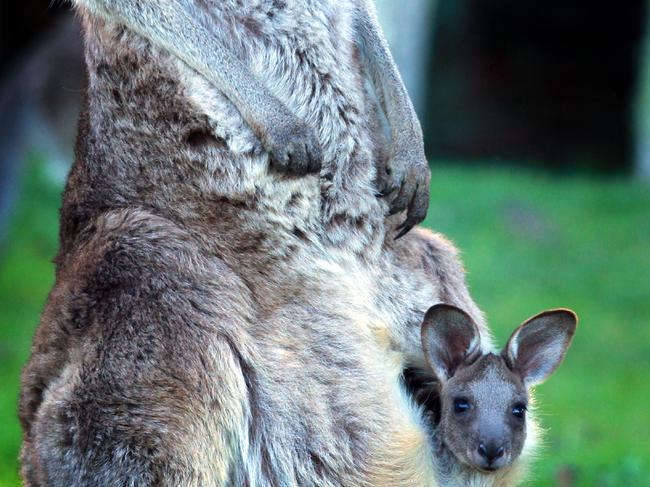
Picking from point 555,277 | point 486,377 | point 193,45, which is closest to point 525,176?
point 555,277

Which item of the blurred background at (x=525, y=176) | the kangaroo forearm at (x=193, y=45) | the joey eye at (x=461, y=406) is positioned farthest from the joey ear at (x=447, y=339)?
the blurred background at (x=525, y=176)

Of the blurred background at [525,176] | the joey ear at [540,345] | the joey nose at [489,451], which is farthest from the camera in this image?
the blurred background at [525,176]

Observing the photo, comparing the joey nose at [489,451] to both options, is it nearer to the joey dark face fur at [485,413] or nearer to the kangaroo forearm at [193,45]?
the joey dark face fur at [485,413]

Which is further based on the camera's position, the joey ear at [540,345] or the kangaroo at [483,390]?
the joey ear at [540,345]

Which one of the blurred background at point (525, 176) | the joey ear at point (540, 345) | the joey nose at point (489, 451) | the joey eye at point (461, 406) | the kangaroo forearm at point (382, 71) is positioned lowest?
the blurred background at point (525, 176)

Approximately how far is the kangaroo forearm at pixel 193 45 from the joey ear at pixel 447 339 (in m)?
0.77

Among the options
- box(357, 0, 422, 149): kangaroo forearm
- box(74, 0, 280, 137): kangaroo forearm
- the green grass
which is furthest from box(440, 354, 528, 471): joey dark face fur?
the green grass

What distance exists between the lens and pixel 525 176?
1197cm

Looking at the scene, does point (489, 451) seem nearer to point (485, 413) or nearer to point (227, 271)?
point (485, 413)

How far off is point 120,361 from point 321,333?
1.96 ft

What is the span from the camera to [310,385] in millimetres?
3379

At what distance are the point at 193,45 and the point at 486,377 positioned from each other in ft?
4.38

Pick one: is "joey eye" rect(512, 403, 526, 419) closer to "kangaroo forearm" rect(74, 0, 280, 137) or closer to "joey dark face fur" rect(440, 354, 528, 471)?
"joey dark face fur" rect(440, 354, 528, 471)

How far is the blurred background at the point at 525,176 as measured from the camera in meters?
7.39
